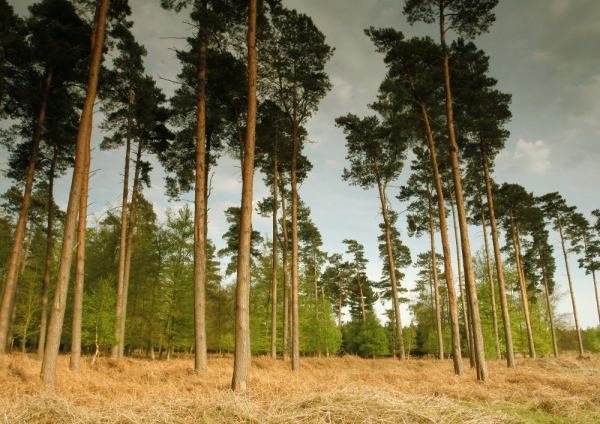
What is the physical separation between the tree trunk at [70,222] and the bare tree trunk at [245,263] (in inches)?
160

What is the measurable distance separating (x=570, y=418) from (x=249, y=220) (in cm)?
678

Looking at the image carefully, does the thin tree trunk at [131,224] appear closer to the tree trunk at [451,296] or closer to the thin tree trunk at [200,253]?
the thin tree trunk at [200,253]

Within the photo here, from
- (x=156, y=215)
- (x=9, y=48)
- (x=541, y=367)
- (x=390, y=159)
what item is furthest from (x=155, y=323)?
(x=541, y=367)

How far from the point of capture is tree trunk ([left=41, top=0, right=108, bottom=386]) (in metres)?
7.60

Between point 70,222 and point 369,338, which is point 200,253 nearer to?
point 70,222

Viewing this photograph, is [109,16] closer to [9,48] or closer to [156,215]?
[9,48]

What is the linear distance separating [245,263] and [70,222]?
14.5 ft

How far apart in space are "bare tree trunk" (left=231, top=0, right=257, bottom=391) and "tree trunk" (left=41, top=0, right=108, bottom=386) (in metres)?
4.07

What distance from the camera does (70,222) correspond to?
8086mm

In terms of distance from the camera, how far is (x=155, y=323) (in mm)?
22844

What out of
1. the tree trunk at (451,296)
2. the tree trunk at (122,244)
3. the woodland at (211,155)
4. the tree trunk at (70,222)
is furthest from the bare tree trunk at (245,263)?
the tree trunk at (122,244)

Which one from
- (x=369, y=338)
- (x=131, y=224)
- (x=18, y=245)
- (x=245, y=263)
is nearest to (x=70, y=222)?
(x=245, y=263)

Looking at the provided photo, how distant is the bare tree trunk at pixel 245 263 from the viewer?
696 cm

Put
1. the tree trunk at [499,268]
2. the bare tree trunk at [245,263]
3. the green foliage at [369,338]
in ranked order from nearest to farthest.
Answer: the bare tree trunk at [245,263]
the tree trunk at [499,268]
the green foliage at [369,338]
